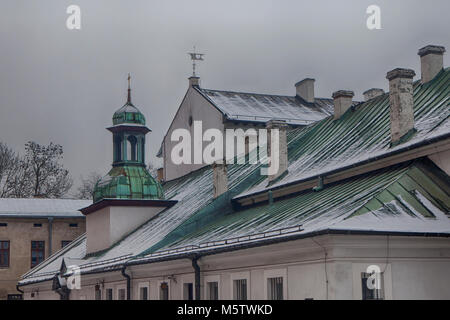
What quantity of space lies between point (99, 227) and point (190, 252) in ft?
49.6

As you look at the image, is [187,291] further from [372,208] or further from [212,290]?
[372,208]

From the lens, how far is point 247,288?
21.8m

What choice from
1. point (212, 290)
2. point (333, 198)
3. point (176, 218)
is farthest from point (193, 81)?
point (333, 198)

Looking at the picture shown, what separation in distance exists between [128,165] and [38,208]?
46.4 feet

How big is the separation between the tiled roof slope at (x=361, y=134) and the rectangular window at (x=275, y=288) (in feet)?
12.9

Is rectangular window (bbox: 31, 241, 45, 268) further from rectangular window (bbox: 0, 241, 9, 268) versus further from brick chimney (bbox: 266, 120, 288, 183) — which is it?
brick chimney (bbox: 266, 120, 288, 183)

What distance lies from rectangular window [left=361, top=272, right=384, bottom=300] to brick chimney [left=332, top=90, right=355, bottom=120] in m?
11.4

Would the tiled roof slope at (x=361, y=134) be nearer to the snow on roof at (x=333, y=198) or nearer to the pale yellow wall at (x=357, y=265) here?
the snow on roof at (x=333, y=198)

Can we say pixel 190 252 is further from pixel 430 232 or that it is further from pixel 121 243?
pixel 121 243

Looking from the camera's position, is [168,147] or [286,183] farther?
[168,147]

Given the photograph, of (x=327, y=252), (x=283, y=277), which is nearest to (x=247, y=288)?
(x=283, y=277)

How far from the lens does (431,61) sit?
81.0 feet

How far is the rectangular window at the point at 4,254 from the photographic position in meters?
49.2

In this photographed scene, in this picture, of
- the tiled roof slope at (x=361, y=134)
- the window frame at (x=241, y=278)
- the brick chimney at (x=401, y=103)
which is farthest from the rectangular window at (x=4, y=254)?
the brick chimney at (x=401, y=103)
